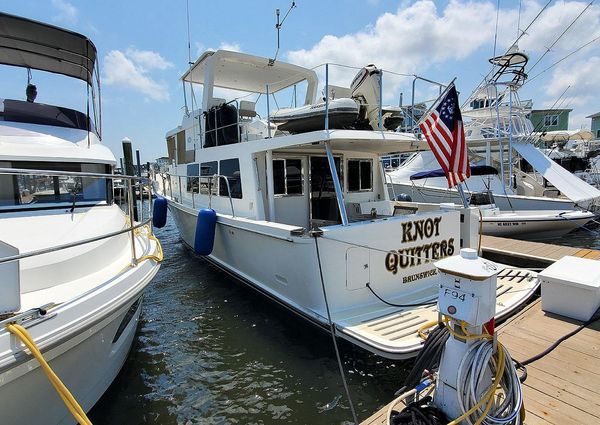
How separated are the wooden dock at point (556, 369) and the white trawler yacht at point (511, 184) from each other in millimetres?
7502

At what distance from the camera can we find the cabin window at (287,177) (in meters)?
6.11

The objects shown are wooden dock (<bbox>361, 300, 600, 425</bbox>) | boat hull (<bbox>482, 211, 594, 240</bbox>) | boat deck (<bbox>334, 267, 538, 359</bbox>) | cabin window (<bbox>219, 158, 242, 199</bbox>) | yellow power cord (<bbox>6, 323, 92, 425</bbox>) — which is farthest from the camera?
boat hull (<bbox>482, 211, 594, 240</bbox>)

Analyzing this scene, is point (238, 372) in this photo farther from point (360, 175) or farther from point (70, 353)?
point (360, 175)

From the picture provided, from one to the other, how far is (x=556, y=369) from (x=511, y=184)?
13015 mm

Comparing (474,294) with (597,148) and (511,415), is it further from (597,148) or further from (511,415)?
(597,148)

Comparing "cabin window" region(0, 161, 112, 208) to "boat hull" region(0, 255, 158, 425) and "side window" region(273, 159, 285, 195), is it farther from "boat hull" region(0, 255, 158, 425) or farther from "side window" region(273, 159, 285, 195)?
"side window" region(273, 159, 285, 195)

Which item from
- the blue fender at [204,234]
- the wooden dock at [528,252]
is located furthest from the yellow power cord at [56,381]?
the wooden dock at [528,252]

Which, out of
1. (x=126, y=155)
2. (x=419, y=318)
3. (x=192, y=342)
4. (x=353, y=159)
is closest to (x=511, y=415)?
(x=419, y=318)

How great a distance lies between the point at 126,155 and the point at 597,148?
37748 mm

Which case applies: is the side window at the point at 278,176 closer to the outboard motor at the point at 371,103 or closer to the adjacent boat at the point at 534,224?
the outboard motor at the point at 371,103

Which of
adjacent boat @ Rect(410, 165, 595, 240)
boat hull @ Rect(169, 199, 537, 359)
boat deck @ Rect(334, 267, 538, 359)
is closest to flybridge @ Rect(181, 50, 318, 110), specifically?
boat hull @ Rect(169, 199, 537, 359)

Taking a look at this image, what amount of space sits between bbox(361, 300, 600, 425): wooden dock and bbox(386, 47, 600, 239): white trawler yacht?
750cm

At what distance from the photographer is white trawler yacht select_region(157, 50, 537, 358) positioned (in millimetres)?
4309

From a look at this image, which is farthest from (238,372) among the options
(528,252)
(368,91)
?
(528,252)
